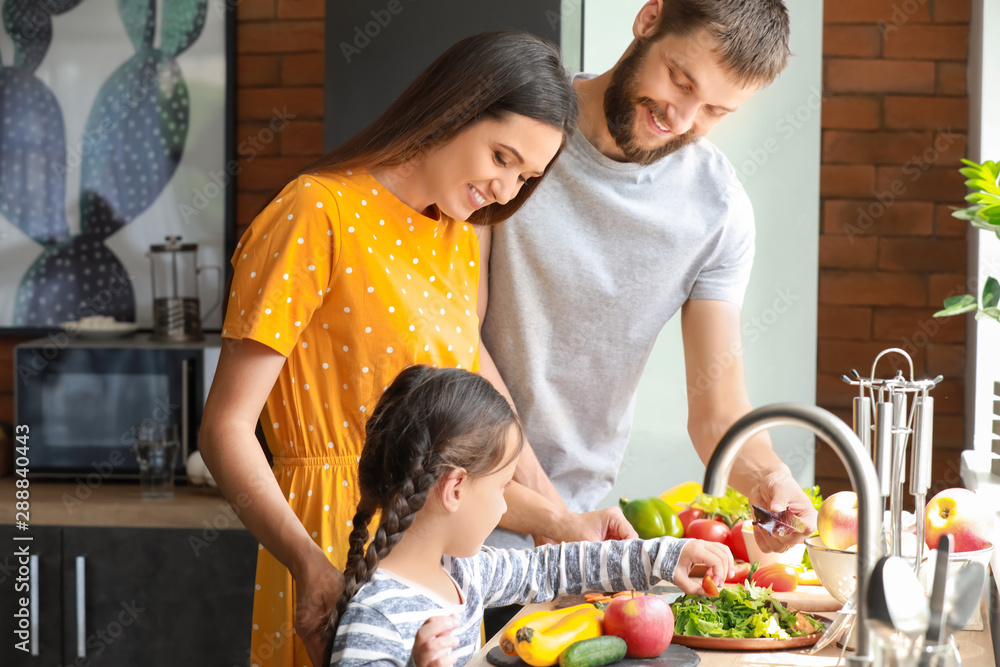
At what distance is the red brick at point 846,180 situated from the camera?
→ 2.49 meters

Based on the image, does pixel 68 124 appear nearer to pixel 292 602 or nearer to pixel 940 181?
pixel 292 602

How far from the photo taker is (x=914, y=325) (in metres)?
2.49

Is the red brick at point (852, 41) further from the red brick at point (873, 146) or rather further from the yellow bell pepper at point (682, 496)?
the yellow bell pepper at point (682, 496)

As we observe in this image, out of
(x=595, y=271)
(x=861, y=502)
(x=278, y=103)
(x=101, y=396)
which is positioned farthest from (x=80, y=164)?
(x=861, y=502)

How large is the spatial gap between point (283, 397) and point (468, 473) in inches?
9.1

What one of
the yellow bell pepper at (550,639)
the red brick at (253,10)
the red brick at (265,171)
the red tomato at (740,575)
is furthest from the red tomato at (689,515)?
Answer: the red brick at (253,10)

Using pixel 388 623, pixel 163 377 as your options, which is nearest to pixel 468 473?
pixel 388 623

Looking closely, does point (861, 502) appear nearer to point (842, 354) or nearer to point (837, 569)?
point (837, 569)

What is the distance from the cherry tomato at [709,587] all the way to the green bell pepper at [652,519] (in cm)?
16

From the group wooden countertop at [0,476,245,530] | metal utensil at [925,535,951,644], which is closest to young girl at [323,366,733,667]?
metal utensil at [925,535,951,644]

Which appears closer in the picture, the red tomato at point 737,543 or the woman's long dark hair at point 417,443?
the woman's long dark hair at point 417,443

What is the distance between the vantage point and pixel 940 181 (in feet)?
8.05

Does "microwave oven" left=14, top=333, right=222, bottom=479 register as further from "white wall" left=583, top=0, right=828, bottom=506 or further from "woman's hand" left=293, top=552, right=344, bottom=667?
"woman's hand" left=293, top=552, right=344, bottom=667

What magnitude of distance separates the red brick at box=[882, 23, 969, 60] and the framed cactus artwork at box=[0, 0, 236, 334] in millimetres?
1730
